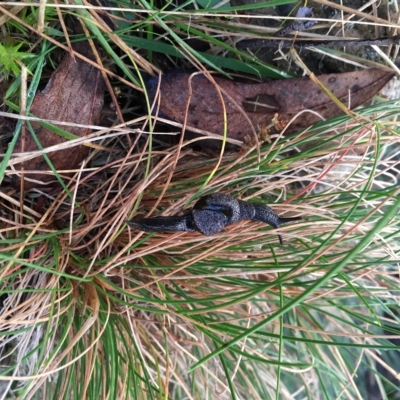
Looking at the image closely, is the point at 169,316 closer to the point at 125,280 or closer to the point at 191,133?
the point at 125,280

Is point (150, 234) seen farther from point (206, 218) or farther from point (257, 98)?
point (257, 98)

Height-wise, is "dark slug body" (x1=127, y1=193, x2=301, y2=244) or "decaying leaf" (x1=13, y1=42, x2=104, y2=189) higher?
"decaying leaf" (x1=13, y1=42, x2=104, y2=189)

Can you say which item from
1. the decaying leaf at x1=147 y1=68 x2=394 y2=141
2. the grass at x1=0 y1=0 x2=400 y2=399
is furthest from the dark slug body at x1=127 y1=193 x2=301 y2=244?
the decaying leaf at x1=147 y1=68 x2=394 y2=141

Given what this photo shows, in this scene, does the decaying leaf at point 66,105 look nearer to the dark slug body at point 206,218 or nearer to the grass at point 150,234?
the grass at point 150,234

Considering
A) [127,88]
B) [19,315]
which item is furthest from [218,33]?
[19,315]

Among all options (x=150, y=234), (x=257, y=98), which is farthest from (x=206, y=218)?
(x=257, y=98)

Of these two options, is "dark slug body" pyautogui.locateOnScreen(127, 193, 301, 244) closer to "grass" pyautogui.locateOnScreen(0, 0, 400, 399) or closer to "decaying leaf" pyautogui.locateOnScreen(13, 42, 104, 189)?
"grass" pyautogui.locateOnScreen(0, 0, 400, 399)

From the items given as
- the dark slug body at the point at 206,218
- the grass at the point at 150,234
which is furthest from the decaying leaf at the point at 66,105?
the dark slug body at the point at 206,218
